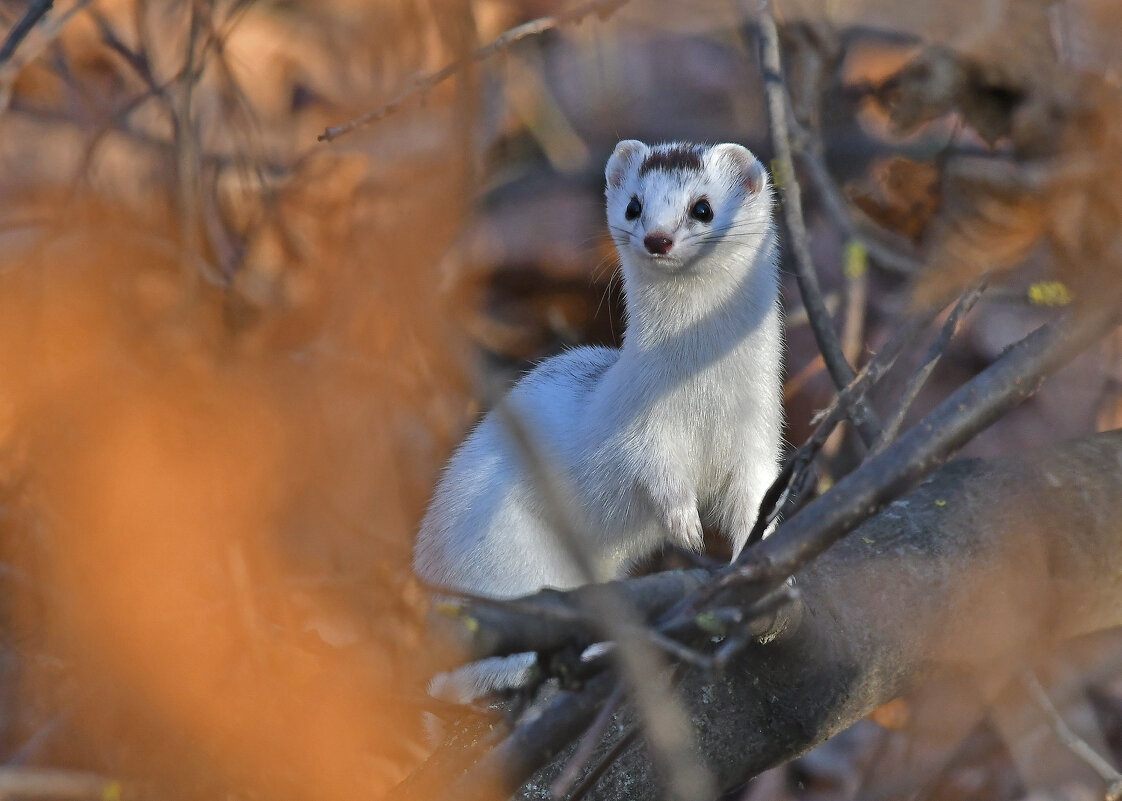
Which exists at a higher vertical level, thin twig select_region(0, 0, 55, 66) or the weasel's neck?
thin twig select_region(0, 0, 55, 66)

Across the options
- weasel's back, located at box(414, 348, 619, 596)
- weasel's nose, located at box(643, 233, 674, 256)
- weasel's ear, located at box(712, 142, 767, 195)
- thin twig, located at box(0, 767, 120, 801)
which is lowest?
weasel's back, located at box(414, 348, 619, 596)

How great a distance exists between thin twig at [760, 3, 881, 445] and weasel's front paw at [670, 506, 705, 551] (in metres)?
0.23

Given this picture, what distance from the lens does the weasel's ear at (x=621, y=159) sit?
1391mm

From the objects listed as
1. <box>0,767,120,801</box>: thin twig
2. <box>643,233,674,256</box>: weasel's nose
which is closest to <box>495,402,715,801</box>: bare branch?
<box>0,767,120,801</box>: thin twig

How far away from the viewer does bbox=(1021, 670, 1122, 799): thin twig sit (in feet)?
4.42

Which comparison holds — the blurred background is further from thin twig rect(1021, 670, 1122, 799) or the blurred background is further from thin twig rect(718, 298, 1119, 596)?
thin twig rect(1021, 670, 1122, 799)

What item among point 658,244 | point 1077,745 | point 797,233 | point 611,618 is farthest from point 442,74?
point 1077,745

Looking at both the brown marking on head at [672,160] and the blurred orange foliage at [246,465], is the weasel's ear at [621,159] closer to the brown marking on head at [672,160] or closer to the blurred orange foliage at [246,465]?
the brown marking on head at [672,160]

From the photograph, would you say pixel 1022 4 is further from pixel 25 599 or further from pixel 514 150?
pixel 25 599

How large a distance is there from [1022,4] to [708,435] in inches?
29.0

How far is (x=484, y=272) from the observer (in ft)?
5.78

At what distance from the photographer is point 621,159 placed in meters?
1.40

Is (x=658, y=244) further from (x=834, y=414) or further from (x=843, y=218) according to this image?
(x=834, y=414)

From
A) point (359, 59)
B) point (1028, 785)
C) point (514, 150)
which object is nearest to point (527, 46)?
point (514, 150)
